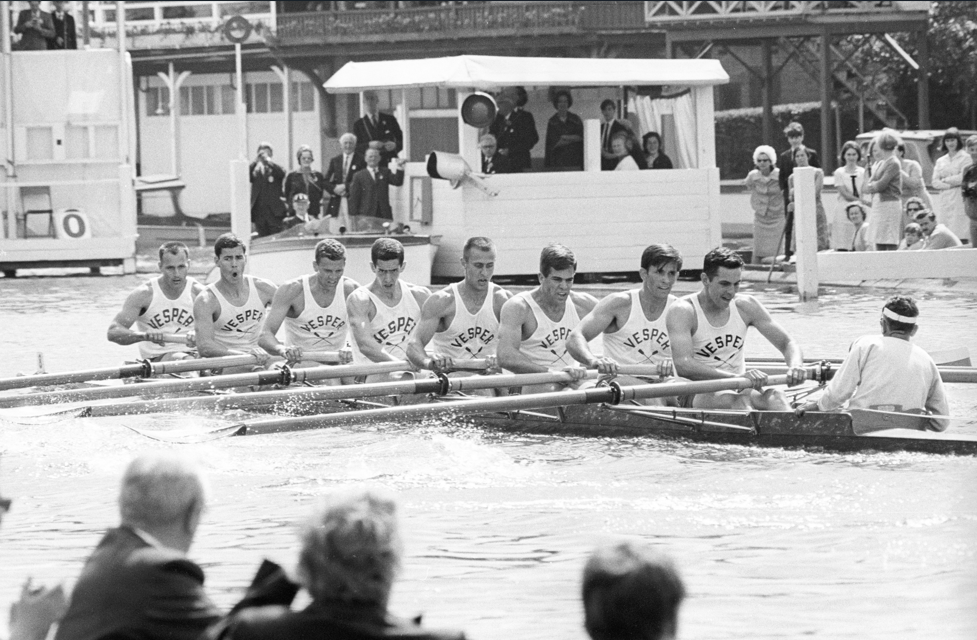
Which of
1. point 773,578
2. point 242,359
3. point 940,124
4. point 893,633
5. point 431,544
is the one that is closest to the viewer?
point 893,633

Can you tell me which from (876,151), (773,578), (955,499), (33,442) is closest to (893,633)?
(773,578)

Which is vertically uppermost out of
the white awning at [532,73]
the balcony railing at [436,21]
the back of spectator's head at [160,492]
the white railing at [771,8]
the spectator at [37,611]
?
the balcony railing at [436,21]

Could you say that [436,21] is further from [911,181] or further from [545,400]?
[545,400]

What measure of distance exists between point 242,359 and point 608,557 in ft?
27.9

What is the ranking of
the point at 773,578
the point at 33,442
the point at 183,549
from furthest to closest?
1. the point at 33,442
2. the point at 773,578
3. the point at 183,549

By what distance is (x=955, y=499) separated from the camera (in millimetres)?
8016

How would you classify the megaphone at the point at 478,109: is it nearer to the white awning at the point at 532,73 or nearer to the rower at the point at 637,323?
the white awning at the point at 532,73

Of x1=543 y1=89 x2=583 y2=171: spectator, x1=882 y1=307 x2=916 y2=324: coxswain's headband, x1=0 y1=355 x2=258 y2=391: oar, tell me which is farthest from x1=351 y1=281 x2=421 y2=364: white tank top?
x1=543 y1=89 x2=583 y2=171: spectator

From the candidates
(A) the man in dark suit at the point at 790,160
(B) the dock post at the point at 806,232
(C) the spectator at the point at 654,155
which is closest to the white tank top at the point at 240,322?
(B) the dock post at the point at 806,232

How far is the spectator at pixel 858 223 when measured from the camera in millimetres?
20219

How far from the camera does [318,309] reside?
1212 cm

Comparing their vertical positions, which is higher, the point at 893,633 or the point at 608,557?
the point at 608,557

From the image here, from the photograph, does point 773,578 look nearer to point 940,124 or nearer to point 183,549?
point 183,549

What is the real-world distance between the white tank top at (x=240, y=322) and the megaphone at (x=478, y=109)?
8.34m
